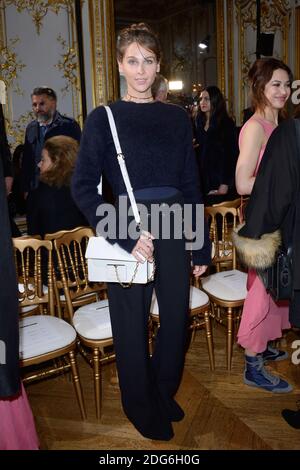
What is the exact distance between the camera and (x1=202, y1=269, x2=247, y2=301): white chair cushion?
8.58 ft

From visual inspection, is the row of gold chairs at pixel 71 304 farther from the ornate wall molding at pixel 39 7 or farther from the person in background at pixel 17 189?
the ornate wall molding at pixel 39 7

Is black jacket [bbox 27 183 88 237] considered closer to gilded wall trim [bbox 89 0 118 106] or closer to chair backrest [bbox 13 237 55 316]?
chair backrest [bbox 13 237 55 316]

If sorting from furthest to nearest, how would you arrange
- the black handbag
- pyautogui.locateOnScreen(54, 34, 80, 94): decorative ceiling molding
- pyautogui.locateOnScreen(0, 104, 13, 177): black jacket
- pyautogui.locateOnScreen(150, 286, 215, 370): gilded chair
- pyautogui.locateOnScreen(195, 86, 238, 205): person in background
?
pyautogui.locateOnScreen(54, 34, 80, 94): decorative ceiling molding
pyautogui.locateOnScreen(195, 86, 238, 205): person in background
pyautogui.locateOnScreen(0, 104, 13, 177): black jacket
pyautogui.locateOnScreen(150, 286, 215, 370): gilded chair
the black handbag

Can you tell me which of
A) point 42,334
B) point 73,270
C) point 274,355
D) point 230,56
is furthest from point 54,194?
point 230,56

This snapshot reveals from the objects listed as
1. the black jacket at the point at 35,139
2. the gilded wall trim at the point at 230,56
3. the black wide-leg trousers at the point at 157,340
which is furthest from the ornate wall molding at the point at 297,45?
the black wide-leg trousers at the point at 157,340

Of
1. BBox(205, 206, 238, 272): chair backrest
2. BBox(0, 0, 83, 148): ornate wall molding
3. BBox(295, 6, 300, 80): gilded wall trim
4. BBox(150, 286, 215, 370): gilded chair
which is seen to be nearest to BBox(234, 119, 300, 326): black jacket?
BBox(150, 286, 215, 370): gilded chair

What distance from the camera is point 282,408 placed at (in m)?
2.28

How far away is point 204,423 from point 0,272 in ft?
4.52

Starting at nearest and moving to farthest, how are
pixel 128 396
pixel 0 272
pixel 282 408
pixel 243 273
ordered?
pixel 0 272 < pixel 128 396 < pixel 282 408 < pixel 243 273

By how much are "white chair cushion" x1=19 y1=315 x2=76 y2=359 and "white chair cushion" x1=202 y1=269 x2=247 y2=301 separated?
0.88 meters

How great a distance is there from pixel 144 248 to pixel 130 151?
377 mm

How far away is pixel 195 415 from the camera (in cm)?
224
